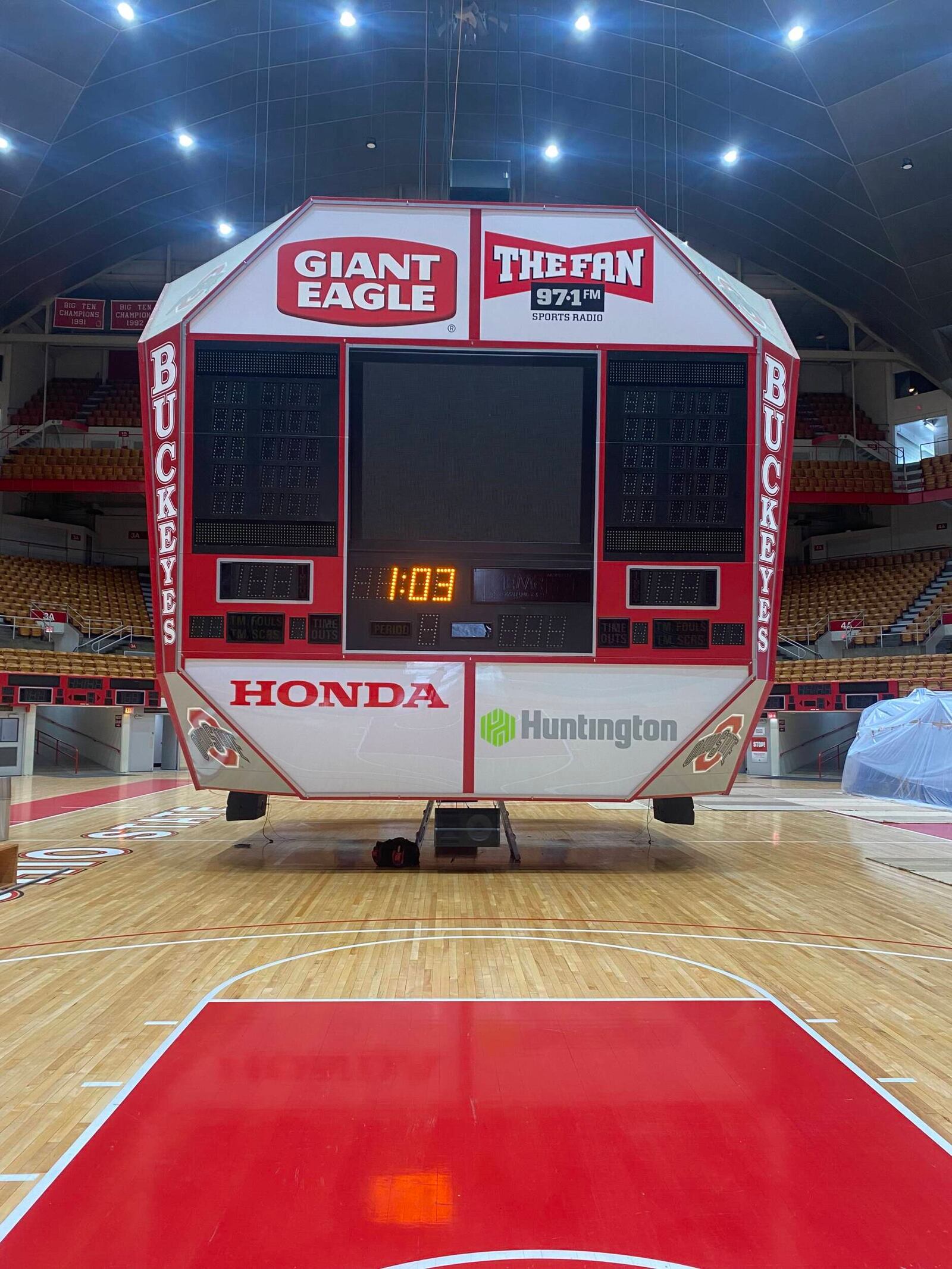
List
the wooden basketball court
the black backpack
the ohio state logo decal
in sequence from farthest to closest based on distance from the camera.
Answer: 1. the black backpack
2. the ohio state logo decal
3. the wooden basketball court

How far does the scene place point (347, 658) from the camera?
24.9 ft

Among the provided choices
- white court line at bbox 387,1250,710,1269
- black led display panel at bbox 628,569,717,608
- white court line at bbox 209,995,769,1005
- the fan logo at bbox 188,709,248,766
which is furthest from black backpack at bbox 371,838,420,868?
white court line at bbox 387,1250,710,1269

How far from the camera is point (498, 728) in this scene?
→ 25.0 feet

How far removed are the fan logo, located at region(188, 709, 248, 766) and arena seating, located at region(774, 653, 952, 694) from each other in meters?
14.8

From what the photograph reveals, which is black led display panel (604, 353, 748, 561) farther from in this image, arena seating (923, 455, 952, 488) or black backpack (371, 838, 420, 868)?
arena seating (923, 455, 952, 488)

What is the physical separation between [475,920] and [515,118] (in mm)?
18917

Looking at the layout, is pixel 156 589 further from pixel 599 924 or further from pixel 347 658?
pixel 599 924

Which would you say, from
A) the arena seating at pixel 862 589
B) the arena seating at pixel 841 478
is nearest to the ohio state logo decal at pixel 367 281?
the arena seating at pixel 862 589

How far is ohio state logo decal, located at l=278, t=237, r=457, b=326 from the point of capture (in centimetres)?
766

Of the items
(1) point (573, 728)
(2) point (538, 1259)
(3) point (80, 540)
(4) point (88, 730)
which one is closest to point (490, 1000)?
(2) point (538, 1259)

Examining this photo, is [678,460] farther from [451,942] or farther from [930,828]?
[930,828]

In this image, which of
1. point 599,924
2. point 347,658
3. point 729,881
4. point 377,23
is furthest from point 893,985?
point 377,23

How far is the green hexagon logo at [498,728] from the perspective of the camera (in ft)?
25.0

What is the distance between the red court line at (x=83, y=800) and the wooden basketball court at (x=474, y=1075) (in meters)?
5.26
